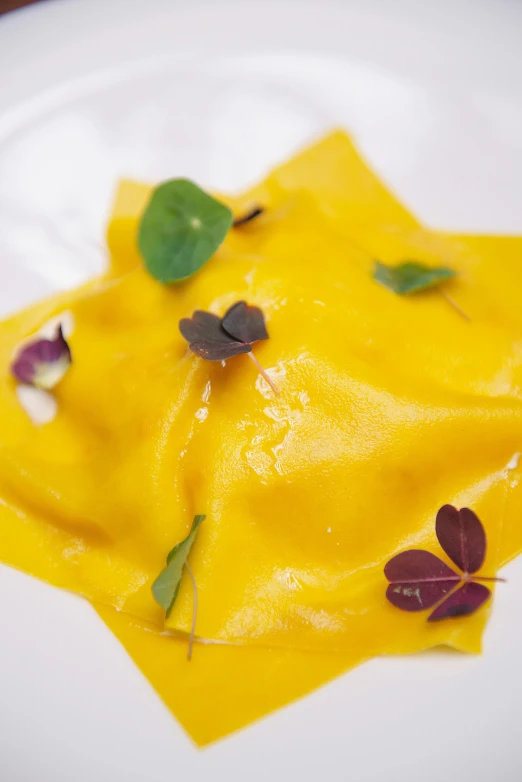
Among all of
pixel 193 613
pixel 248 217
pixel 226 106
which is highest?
pixel 226 106

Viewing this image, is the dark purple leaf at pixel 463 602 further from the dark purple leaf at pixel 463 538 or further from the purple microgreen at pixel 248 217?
the purple microgreen at pixel 248 217

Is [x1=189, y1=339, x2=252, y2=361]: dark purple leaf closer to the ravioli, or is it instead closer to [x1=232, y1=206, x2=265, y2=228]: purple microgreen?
the ravioli

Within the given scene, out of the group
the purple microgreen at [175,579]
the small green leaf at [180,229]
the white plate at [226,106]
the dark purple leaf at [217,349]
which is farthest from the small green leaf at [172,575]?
the small green leaf at [180,229]

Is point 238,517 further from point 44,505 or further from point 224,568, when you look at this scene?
point 44,505

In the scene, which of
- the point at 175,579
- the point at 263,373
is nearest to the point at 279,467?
the point at 263,373

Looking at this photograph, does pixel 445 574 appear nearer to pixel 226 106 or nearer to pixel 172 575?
pixel 172 575

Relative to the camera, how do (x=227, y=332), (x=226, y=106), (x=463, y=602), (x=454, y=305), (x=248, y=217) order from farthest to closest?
(x=226, y=106) < (x=248, y=217) < (x=454, y=305) < (x=227, y=332) < (x=463, y=602)
